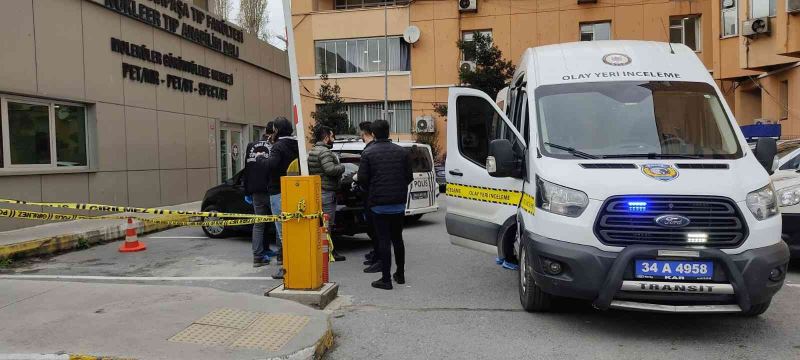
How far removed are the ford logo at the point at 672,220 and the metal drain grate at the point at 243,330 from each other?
2867mm

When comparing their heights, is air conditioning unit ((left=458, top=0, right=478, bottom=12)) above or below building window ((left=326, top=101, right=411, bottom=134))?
above

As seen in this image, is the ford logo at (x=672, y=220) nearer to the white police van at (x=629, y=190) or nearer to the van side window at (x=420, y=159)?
the white police van at (x=629, y=190)

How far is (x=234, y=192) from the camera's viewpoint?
32.6 ft

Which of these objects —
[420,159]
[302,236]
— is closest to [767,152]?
[302,236]

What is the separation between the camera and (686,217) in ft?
14.5

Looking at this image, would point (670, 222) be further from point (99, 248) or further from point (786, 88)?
point (786, 88)

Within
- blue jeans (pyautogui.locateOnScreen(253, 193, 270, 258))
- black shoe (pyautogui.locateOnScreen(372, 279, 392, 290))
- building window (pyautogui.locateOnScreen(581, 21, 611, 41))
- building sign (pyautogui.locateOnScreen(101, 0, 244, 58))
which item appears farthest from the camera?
building window (pyautogui.locateOnScreen(581, 21, 611, 41))

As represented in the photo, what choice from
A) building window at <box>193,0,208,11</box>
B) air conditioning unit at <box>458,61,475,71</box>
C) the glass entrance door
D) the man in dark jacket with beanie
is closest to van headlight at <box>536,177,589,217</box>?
the man in dark jacket with beanie

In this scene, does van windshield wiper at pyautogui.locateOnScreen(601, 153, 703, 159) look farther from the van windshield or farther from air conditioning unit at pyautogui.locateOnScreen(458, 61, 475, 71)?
air conditioning unit at pyautogui.locateOnScreen(458, 61, 475, 71)

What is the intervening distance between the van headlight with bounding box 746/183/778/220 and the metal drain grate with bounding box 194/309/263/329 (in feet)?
13.2

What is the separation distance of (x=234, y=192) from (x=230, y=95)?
9.01 m

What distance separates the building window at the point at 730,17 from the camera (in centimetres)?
2172

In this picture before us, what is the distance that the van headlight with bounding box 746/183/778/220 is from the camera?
4.54 meters

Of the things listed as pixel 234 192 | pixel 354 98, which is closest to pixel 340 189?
pixel 234 192
